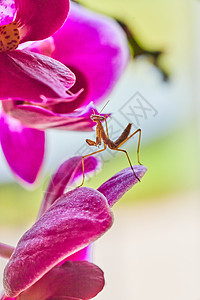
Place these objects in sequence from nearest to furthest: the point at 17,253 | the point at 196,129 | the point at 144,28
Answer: the point at 17,253
the point at 144,28
the point at 196,129

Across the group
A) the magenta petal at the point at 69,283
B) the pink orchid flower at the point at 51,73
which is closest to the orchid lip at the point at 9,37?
the pink orchid flower at the point at 51,73

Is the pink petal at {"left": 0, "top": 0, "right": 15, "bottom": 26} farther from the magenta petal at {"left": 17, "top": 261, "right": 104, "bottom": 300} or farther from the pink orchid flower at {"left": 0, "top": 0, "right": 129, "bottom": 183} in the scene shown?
the magenta petal at {"left": 17, "top": 261, "right": 104, "bottom": 300}

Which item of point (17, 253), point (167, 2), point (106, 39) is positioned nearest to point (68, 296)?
point (17, 253)

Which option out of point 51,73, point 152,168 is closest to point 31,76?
point 51,73

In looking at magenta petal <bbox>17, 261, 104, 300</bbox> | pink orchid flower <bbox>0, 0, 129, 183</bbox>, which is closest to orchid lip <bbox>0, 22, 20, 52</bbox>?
pink orchid flower <bbox>0, 0, 129, 183</bbox>

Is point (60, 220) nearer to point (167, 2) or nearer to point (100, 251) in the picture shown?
point (100, 251)
